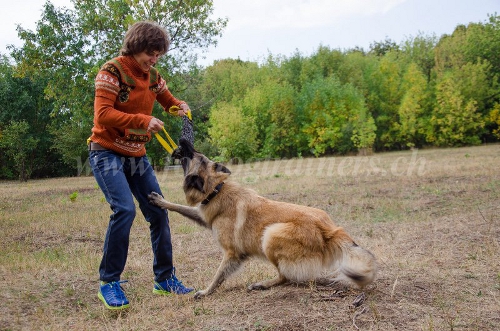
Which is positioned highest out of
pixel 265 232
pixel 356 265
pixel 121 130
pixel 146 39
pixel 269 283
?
pixel 146 39

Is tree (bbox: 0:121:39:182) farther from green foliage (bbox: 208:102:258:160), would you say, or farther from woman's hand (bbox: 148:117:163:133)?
woman's hand (bbox: 148:117:163:133)

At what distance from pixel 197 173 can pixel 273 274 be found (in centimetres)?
152

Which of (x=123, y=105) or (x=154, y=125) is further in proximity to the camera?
(x=123, y=105)

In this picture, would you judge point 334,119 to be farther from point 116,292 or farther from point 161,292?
point 116,292

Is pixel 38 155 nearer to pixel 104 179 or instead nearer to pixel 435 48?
pixel 104 179

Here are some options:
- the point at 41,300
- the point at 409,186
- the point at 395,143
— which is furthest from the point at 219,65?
the point at 41,300

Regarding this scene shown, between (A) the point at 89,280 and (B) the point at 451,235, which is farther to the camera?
(B) the point at 451,235

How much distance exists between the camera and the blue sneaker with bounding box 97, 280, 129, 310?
4.02m

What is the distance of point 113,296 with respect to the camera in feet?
13.3

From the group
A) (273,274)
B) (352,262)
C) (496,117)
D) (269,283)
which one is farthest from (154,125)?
(496,117)

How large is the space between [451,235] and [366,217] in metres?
2.14

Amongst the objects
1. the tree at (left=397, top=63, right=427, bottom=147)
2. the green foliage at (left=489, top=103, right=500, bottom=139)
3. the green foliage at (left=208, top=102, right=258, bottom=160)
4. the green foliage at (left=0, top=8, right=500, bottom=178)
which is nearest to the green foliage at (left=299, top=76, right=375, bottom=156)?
the green foliage at (left=0, top=8, right=500, bottom=178)

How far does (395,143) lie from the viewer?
146 ft

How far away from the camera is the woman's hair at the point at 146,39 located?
3988 mm
